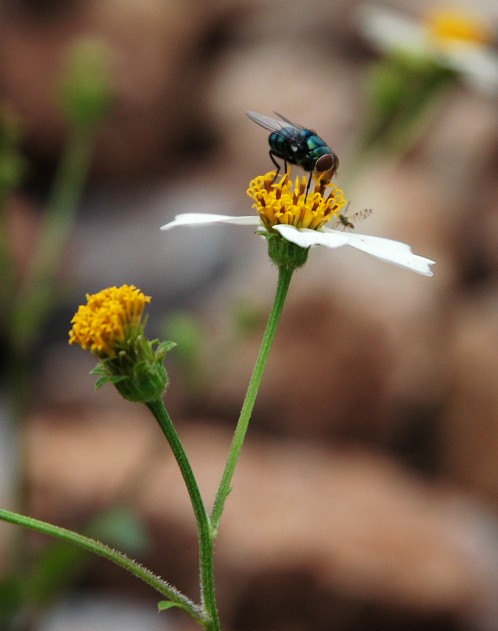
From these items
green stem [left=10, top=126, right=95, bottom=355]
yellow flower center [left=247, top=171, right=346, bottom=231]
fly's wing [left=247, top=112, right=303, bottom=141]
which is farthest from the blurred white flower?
yellow flower center [left=247, top=171, right=346, bottom=231]

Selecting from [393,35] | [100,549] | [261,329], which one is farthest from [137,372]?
[261,329]

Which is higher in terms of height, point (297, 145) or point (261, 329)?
point (261, 329)

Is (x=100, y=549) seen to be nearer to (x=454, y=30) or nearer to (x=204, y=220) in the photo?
(x=204, y=220)

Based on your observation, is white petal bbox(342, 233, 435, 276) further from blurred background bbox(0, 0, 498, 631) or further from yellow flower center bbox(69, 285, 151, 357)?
blurred background bbox(0, 0, 498, 631)

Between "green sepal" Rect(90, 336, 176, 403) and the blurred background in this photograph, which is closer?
"green sepal" Rect(90, 336, 176, 403)

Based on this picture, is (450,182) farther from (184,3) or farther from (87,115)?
(87,115)

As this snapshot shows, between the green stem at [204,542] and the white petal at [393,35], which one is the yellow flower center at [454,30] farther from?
the green stem at [204,542]

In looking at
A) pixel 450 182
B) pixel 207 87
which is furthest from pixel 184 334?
pixel 207 87
